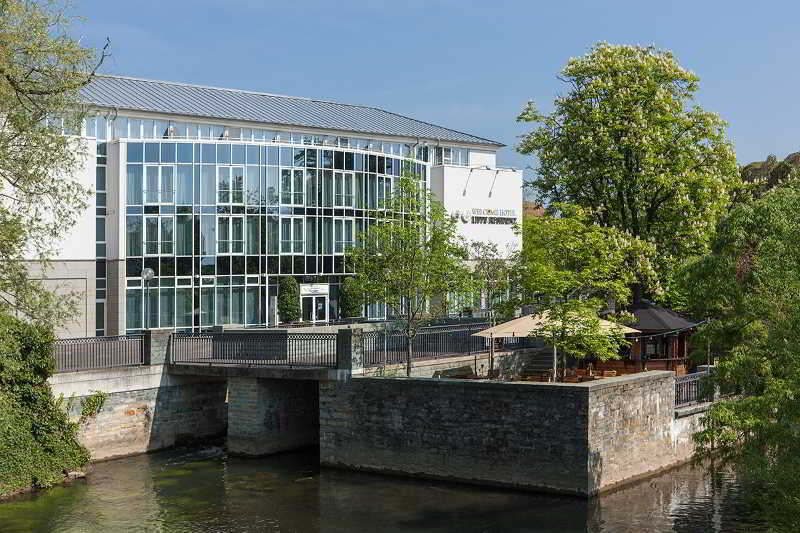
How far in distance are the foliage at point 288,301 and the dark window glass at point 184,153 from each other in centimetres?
812

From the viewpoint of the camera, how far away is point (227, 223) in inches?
1907

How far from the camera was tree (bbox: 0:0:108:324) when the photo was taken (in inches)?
790

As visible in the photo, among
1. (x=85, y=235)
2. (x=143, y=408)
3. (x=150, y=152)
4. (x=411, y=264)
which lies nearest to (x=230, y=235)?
(x=150, y=152)

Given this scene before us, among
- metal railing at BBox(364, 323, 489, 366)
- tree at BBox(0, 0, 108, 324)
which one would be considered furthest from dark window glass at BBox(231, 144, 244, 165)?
tree at BBox(0, 0, 108, 324)

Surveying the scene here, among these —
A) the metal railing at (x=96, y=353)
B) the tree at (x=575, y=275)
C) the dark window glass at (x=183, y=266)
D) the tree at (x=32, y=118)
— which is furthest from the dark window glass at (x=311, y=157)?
the tree at (x=32, y=118)

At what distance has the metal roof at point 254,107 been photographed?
5156 centimetres

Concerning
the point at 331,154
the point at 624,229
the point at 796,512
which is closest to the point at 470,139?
the point at 331,154

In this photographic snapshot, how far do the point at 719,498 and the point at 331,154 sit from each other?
1269 inches

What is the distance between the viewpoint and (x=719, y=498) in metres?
24.8

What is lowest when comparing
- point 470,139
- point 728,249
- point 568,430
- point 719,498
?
point 719,498

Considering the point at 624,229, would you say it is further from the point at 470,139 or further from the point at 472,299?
the point at 470,139

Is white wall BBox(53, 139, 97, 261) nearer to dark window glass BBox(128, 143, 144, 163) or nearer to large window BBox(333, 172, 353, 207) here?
dark window glass BBox(128, 143, 144, 163)

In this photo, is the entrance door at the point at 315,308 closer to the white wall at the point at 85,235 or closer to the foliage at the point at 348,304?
the foliage at the point at 348,304

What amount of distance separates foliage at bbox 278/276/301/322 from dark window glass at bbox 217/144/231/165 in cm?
696
